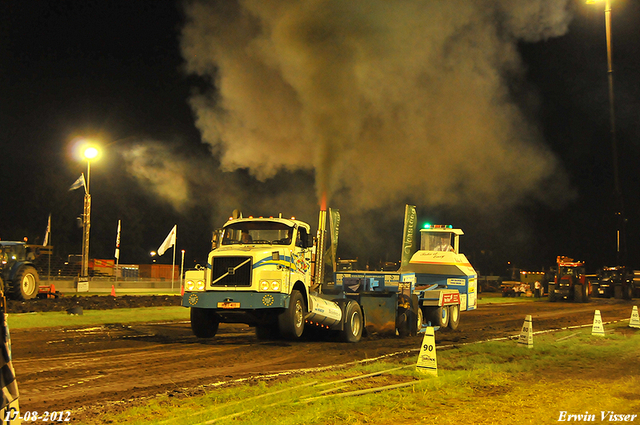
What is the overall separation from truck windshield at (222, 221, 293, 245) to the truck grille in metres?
1.02

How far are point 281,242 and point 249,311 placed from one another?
74.2 inches

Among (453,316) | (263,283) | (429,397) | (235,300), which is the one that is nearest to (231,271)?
(235,300)

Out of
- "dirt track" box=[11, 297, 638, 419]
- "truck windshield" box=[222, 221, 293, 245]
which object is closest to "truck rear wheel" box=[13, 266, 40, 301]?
"dirt track" box=[11, 297, 638, 419]

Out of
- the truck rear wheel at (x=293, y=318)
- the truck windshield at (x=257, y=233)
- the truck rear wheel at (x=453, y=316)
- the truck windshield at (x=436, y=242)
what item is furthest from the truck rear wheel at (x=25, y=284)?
the truck rear wheel at (x=453, y=316)

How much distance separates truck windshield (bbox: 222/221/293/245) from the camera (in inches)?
574

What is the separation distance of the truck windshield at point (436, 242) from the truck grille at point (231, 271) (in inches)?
465

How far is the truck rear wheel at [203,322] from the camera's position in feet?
47.7

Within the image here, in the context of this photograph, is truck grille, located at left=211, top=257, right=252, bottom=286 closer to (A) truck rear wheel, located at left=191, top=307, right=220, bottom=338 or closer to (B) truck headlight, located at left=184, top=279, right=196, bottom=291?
(B) truck headlight, located at left=184, top=279, right=196, bottom=291

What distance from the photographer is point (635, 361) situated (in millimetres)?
12844

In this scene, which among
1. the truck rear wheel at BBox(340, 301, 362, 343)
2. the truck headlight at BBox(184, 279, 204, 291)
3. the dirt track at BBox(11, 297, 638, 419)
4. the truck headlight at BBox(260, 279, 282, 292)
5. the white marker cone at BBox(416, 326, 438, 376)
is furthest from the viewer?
the truck rear wheel at BBox(340, 301, 362, 343)

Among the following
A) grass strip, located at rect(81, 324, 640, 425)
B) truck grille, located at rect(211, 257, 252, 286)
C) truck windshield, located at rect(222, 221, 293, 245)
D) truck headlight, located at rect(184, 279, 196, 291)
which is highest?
truck windshield, located at rect(222, 221, 293, 245)

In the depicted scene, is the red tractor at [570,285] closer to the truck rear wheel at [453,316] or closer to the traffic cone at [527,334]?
the truck rear wheel at [453,316]

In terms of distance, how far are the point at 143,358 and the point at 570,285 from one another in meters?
39.9

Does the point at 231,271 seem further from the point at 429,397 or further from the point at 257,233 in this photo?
the point at 429,397
